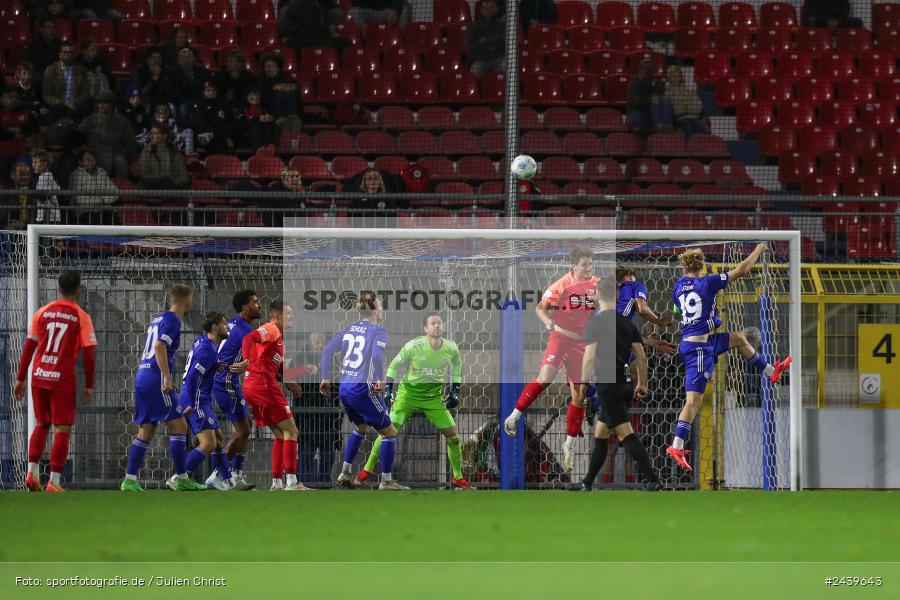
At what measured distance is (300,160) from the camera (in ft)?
52.6

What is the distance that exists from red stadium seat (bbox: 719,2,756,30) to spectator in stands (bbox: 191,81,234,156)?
317 inches

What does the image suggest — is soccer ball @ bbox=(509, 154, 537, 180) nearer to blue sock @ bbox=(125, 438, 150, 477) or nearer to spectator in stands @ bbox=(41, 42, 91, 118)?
blue sock @ bbox=(125, 438, 150, 477)

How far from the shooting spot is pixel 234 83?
16.2 metres

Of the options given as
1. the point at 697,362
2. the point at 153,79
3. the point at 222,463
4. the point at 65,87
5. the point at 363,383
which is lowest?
the point at 222,463

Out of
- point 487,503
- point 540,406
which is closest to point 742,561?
point 487,503

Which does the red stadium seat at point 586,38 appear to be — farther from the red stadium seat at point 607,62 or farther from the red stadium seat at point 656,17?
the red stadium seat at point 656,17

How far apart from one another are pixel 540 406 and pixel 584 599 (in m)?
8.43

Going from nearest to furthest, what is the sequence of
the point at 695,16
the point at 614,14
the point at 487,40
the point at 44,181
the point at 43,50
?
the point at 44,181 < the point at 43,50 < the point at 487,40 < the point at 695,16 < the point at 614,14

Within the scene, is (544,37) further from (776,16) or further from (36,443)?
(36,443)

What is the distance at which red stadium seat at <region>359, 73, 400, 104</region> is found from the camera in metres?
17.6

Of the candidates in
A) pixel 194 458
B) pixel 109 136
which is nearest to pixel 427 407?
pixel 194 458

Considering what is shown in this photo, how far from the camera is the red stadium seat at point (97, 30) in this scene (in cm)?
1819

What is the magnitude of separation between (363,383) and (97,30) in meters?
9.44

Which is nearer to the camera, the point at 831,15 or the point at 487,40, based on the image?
the point at 487,40
